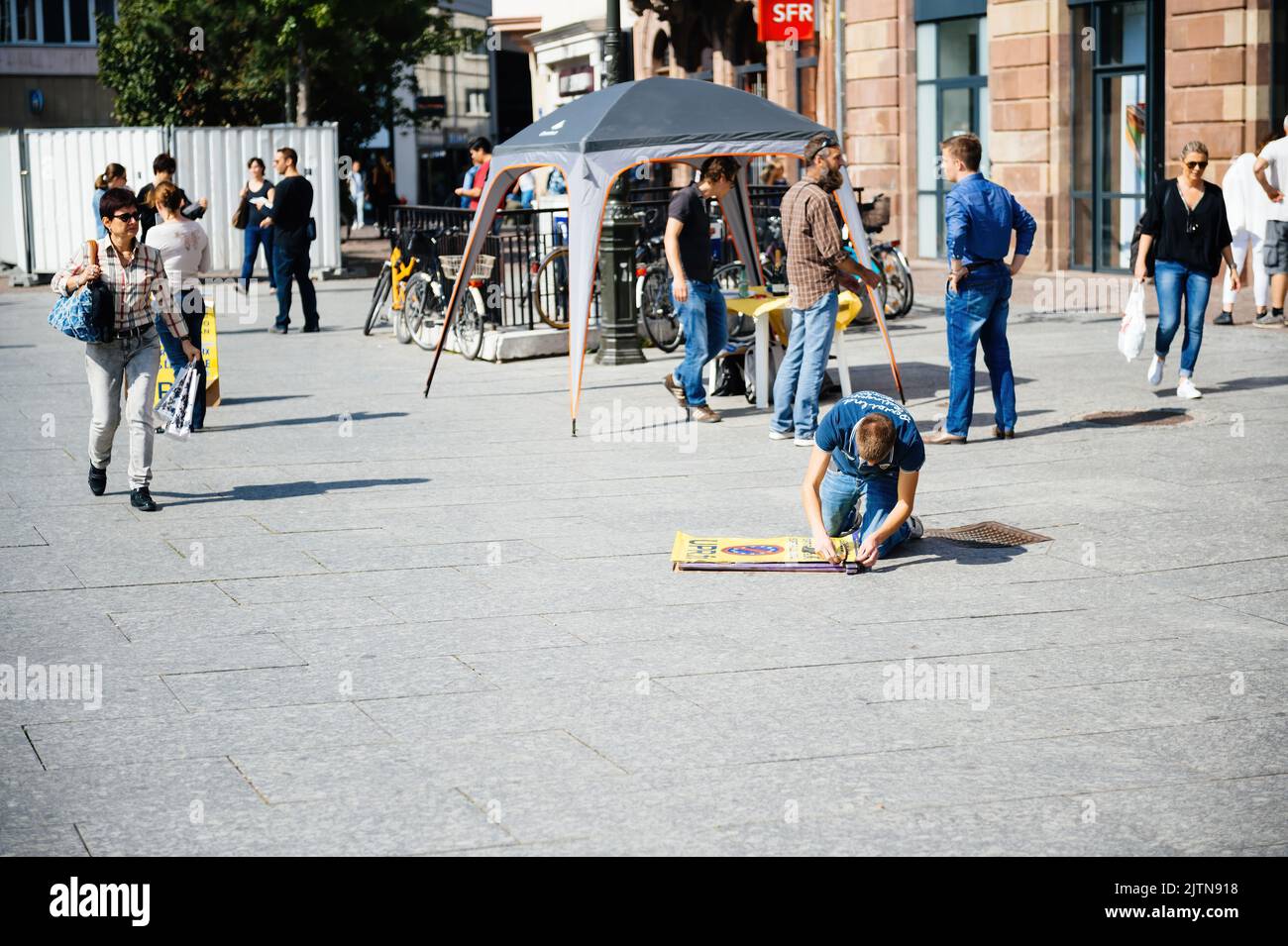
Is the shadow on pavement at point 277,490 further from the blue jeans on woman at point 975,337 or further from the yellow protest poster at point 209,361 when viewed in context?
the blue jeans on woman at point 975,337

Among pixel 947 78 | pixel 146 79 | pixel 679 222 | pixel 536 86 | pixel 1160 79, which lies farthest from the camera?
pixel 536 86

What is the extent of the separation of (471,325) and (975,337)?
260 inches

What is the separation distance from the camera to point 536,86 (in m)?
49.7

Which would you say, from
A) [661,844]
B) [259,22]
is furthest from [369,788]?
[259,22]

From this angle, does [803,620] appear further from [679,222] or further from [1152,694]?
[679,222]

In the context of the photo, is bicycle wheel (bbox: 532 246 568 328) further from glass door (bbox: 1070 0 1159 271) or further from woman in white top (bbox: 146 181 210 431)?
glass door (bbox: 1070 0 1159 271)


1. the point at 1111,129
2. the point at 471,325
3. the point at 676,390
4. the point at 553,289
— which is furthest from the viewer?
the point at 1111,129

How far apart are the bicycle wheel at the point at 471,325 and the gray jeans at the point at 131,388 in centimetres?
674

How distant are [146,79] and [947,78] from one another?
56.9 feet

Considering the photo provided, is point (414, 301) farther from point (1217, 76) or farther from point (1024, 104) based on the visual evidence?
point (1024, 104)

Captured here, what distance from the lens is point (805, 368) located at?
11.2 meters

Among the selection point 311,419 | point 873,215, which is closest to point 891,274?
point 873,215

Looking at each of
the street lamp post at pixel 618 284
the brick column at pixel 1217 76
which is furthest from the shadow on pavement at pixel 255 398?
the brick column at pixel 1217 76

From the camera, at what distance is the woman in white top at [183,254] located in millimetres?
12344
